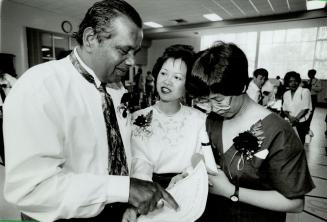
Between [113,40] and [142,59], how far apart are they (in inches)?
616

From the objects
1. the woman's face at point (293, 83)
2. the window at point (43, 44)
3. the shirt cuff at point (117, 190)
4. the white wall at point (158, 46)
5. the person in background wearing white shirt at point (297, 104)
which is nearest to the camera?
the shirt cuff at point (117, 190)

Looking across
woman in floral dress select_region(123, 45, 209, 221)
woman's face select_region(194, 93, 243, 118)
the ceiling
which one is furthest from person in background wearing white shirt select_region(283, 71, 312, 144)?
the ceiling

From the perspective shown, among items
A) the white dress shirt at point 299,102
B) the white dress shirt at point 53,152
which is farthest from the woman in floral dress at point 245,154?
the white dress shirt at point 299,102

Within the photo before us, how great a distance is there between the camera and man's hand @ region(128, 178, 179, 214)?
915 mm

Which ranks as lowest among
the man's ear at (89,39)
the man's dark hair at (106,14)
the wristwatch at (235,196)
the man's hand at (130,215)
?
the man's hand at (130,215)

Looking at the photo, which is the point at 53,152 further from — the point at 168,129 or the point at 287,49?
the point at 287,49

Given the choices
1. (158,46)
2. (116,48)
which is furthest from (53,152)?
(158,46)

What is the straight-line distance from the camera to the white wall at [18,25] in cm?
830

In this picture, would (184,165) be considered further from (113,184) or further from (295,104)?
(295,104)

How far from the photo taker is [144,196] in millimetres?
922

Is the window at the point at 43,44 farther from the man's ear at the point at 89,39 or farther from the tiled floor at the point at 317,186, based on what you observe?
the man's ear at the point at 89,39

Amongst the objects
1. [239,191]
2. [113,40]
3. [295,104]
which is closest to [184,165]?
[239,191]

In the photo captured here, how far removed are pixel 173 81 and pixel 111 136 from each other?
2.41 feet

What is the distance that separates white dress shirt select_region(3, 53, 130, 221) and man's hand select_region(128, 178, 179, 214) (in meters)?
0.03
